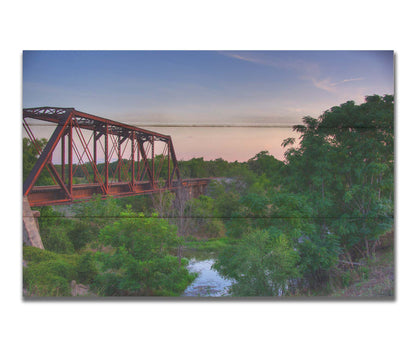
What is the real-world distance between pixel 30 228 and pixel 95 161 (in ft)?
4.07

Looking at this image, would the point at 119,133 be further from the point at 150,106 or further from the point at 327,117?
the point at 327,117

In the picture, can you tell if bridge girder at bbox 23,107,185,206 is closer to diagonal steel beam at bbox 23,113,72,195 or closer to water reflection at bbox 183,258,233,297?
diagonal steel beam at bbox 23,113,72,195

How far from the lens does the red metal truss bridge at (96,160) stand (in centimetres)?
351

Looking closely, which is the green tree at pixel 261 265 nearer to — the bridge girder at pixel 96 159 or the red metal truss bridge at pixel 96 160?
the red metal truss bridge at pixel 96 160

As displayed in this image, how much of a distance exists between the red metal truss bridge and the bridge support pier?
0.41 feet

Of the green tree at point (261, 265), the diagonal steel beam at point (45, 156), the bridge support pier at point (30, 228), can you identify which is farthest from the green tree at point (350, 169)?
the bridge support pier at point (30, 228)

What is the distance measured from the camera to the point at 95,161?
12.4ft

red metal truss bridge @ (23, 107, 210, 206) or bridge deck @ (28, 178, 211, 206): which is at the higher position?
red metal truss bridge @ (23, 107, 210, 206)

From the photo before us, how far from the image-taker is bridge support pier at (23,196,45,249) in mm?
3469

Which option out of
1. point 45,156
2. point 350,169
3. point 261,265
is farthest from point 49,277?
point 350,169

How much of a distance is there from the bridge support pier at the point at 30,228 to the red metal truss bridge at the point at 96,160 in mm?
124

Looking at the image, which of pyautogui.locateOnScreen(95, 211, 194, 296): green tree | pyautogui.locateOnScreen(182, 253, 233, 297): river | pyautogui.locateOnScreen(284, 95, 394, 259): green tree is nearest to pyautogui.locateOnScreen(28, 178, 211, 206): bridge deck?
pyautogui.locateOnScreen(95, 211, 194, 296): green tree

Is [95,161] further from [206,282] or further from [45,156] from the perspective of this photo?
[206,282]

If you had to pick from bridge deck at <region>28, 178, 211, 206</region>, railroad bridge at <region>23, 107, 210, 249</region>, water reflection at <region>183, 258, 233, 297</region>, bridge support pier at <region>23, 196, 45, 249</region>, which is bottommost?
water reflection at <region>183, 258, 233, 297</region>
